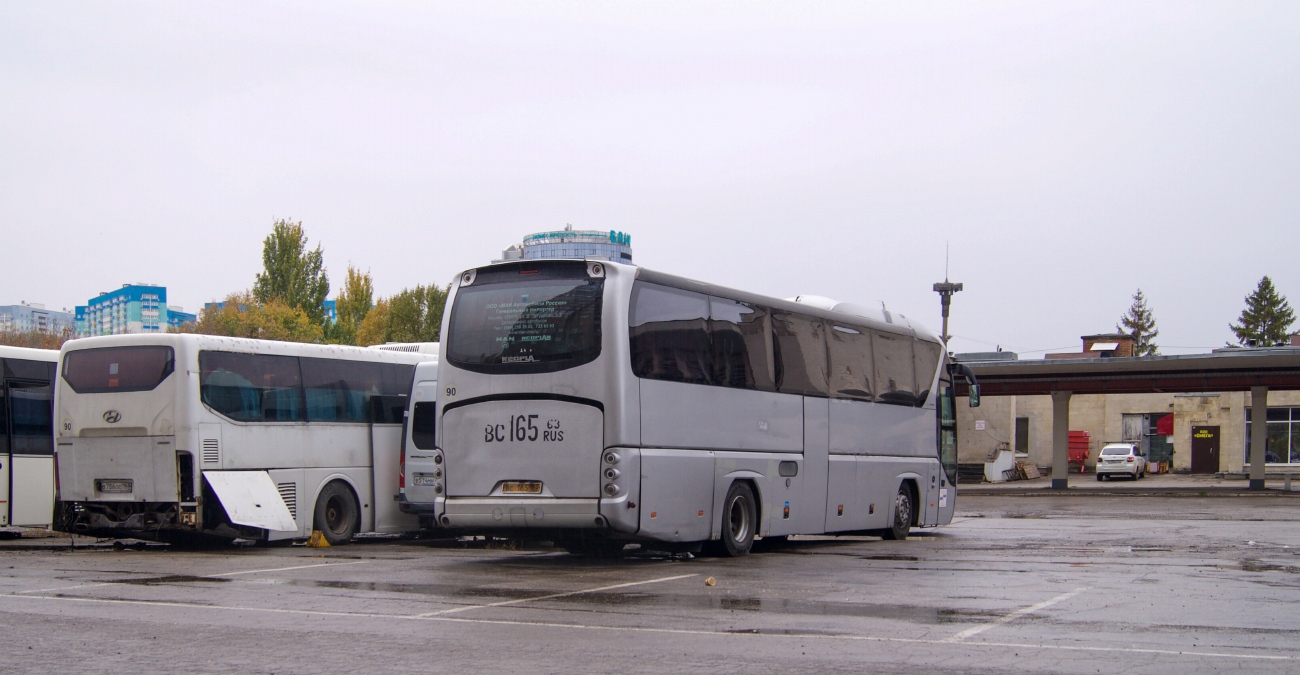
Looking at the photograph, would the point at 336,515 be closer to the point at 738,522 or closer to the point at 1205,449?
the point at 738,522

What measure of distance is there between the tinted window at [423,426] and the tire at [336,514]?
4.34 feet

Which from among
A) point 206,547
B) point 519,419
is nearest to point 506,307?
point 519,419

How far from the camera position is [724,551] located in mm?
14930

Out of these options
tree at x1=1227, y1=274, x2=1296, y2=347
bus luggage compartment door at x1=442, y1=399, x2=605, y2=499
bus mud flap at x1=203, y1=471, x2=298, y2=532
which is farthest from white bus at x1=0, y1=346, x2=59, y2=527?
tree at x1=1227, y1=274, x2=1296, y2=347


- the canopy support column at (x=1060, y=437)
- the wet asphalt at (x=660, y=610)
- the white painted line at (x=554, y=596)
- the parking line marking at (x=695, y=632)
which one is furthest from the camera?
the canopy support column at (x=1060, y=437)

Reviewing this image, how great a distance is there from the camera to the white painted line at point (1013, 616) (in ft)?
26.8

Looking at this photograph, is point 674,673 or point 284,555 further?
point 284,555

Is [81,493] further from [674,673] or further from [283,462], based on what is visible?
[674,673]

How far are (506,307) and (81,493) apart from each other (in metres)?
7.39

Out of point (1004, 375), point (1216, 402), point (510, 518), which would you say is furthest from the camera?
point (1216, 402)

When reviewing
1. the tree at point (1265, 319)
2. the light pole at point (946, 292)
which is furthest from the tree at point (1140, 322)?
the light pole at point (946, 292)

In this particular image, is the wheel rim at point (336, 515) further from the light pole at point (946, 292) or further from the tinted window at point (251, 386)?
the light pole at point (946, 292)

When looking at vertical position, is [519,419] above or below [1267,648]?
above

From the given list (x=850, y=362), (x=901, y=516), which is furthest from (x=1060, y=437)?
(x=850, y=362)
